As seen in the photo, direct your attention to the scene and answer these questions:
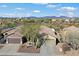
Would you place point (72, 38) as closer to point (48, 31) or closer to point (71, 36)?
point (71, 36)

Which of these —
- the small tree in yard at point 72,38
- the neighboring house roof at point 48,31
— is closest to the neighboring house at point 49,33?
the neighboring house roof at point 48,31

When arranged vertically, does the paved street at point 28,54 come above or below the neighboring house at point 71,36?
below

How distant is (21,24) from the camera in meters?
2.66

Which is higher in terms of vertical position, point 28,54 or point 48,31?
point 48,31

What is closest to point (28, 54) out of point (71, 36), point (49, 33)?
point (49, 33)

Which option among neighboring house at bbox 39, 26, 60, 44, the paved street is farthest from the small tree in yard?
the paved street

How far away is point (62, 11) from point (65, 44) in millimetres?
412

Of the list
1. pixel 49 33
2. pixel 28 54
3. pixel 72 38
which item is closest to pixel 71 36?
pixel 72 38

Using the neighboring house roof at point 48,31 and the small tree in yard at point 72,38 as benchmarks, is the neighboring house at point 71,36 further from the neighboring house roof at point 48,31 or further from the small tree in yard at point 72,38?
the neighboring house roof at point 48,31

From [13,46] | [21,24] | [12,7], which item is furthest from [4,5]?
[13,46]

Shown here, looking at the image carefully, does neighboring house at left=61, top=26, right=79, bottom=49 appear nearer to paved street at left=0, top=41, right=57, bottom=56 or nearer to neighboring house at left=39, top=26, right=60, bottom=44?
neighboring house at left=39, top=26, right=60, bottom=44

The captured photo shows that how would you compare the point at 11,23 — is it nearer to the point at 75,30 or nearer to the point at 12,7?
the point at 12,7

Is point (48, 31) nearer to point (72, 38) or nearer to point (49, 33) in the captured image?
point (49, 33)

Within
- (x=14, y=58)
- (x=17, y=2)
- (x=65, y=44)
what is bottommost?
(x=14, y=58)
